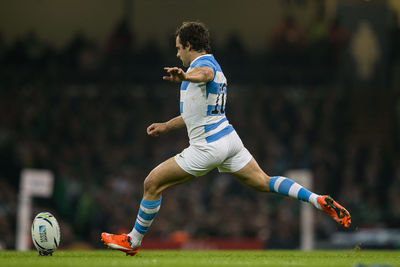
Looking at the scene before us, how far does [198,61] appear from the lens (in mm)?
7480

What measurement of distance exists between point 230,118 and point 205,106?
36.7 ft

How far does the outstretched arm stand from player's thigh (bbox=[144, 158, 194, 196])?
97cm

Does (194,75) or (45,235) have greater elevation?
(194,75)

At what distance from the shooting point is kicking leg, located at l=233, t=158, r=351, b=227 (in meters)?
7.66

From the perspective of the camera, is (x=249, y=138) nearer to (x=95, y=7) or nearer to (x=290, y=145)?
(x=290, y=145)

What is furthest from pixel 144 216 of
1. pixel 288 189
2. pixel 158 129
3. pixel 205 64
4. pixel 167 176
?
pixel 205 64

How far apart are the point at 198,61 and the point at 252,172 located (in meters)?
1.27

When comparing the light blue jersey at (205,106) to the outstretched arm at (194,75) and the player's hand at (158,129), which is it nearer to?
the outstretched arm at (194,75)

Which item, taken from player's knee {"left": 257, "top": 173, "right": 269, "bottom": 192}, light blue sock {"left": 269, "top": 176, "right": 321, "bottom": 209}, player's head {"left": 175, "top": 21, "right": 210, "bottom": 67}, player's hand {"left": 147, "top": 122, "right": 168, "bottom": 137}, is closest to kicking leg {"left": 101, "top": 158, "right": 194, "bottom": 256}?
player's hand {"left": 147, "top": 122, "right": 168, "bottom": 137}

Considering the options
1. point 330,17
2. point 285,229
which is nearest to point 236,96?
Result: point 330,17

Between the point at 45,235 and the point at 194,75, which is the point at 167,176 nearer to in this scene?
the point at 194,75

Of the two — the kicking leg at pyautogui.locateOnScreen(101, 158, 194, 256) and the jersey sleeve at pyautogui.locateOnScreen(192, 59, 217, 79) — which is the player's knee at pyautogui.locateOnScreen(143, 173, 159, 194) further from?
the jersey sleeve at pyautogui.locateOnScreen(192, 59, 217, 79)

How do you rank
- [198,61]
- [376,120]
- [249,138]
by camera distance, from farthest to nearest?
[376,120] → [249,138] → [198,61]

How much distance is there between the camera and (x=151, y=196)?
7.70 metres
